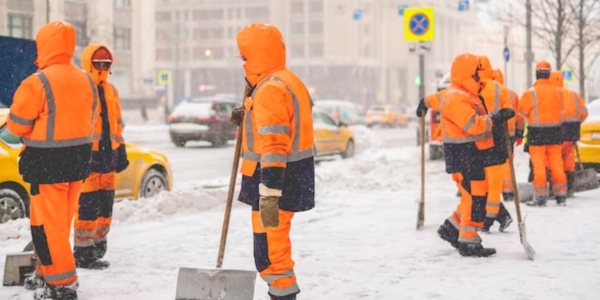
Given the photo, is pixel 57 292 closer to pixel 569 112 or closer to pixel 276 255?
pixel 276 255

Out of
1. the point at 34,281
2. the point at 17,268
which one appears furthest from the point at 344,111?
the point at 34,281

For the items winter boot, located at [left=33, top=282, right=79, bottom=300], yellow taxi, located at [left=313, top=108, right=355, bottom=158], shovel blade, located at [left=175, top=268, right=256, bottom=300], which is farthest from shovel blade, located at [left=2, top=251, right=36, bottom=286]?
yellow taxi, located at [left=313, top=108, right=355, bottom=158]

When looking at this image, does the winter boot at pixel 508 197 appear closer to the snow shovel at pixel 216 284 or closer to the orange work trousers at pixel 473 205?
the orange work trousers at pixel 473 205

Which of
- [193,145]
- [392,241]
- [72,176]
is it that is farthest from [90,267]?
[193,145]

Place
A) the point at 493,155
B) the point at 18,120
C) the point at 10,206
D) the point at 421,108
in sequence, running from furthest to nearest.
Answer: the point at 10,206 < the point at 421,108 < the point at 493,155 < the point at 18,120

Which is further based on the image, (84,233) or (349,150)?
(349,150)

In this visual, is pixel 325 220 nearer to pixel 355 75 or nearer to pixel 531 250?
pixel 531 250

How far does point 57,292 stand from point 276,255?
1.76 meters

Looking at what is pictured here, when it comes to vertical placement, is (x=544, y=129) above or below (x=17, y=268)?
above

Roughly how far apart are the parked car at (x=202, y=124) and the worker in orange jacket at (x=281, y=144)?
20905 millimetres

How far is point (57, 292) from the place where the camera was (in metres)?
5.67

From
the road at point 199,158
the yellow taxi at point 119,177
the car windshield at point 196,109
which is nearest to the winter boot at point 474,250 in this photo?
the yellow taxi at point 119,177

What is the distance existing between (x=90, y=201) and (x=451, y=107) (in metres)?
3.26

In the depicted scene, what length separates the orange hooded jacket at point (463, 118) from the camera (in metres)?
7.22
